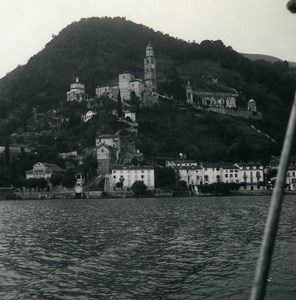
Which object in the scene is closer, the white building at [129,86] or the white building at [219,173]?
the white building at [219,173]

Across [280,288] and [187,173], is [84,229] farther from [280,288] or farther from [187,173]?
[187,173]

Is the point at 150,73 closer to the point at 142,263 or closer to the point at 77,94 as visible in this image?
the point at 77,94

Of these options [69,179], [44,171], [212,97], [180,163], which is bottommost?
[69,179]

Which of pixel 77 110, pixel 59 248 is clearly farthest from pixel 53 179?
pixel 59 248

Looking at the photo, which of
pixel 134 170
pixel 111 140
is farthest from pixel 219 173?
pixel 111 140

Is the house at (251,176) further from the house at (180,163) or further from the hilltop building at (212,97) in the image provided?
the hilltop building at (212,97)

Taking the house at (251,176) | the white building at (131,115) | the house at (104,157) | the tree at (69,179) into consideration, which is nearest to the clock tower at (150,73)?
the white building at (131,115)
